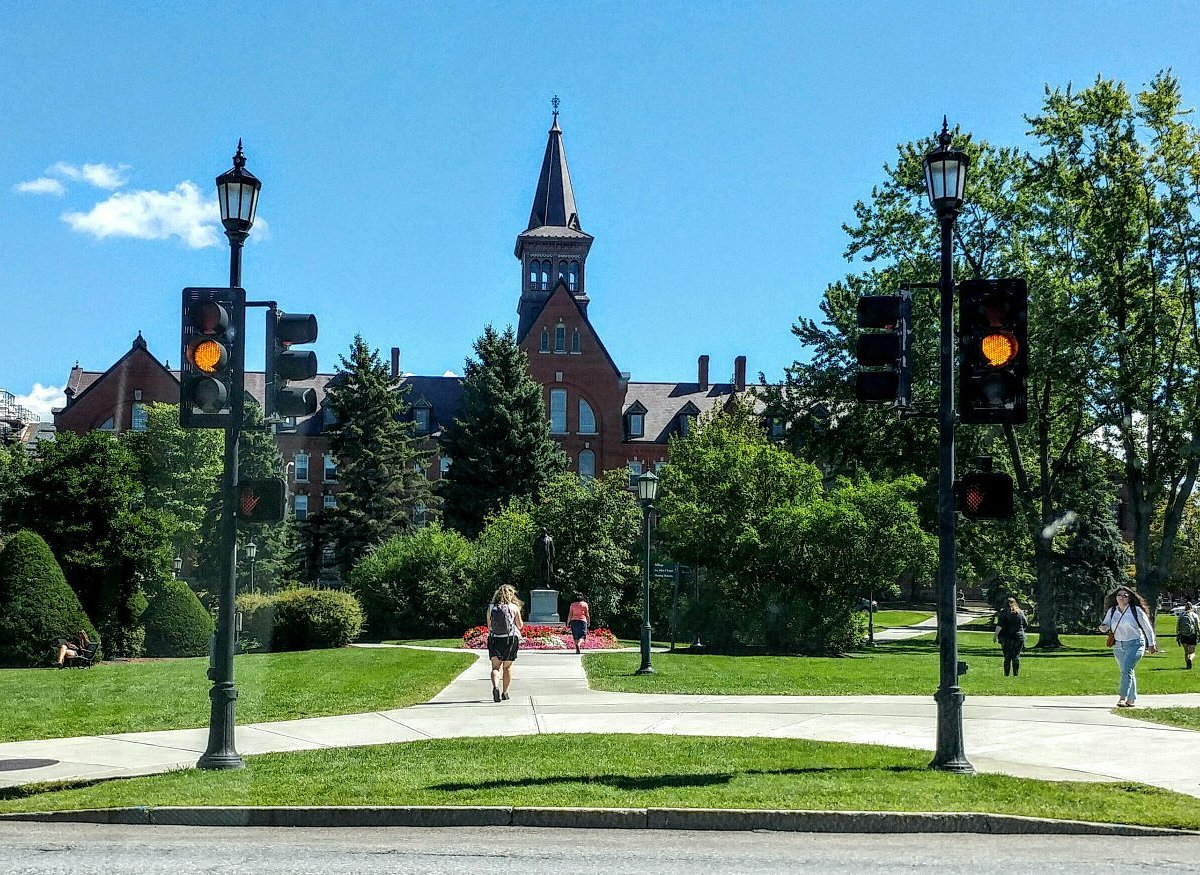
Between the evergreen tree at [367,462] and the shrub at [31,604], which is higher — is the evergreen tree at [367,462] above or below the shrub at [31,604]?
above

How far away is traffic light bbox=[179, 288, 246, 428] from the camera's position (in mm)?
11281

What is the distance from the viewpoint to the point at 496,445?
6731 centimetres

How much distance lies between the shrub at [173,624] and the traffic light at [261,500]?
30.2 m

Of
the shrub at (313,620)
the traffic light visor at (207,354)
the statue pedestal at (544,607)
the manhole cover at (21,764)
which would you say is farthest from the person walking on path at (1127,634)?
the shrub at (313,620)

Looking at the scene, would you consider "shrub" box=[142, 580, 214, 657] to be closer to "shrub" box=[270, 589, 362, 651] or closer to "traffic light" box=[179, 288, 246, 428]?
"shrub" box=[270, 589, 362, 651]

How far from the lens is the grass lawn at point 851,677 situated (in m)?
19.9

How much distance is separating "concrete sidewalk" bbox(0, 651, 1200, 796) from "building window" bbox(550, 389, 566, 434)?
6287 cm

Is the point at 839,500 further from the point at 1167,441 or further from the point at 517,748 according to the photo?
the point at 517,748

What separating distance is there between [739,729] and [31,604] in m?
22.2

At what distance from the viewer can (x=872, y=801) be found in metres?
9.53

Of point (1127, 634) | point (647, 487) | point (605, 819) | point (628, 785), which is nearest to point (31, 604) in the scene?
point (647, 487)

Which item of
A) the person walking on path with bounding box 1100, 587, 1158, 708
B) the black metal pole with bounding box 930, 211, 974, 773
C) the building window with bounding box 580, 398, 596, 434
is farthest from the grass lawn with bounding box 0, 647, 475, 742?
the building window with bounding box 580, 398, 596, 434

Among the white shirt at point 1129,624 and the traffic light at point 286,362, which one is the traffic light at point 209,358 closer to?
the traffic light at point 286,362

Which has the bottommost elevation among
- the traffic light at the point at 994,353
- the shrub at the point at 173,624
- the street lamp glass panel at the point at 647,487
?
the shrub at the point at 173,624
